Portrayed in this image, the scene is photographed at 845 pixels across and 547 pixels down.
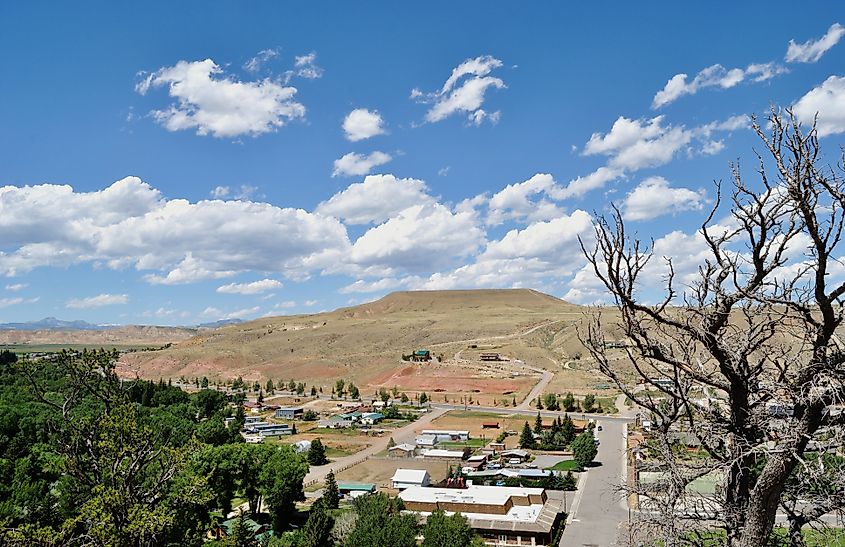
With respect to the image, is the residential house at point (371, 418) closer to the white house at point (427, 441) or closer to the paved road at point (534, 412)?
the paved road at point (534, 412)

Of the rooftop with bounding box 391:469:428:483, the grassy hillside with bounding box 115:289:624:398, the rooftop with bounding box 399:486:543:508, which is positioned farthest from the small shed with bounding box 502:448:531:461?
the grassy hillside with bounding box 115:289:624:398

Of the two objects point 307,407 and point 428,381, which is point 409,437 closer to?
point 307,407

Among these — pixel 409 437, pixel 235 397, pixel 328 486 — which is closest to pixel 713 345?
pixel 328 486

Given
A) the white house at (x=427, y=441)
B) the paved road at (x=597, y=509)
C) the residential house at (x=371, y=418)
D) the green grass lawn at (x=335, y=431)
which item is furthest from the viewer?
the residential house at (x=371, y=418)

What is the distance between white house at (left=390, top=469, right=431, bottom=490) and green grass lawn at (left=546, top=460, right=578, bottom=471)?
496 inches

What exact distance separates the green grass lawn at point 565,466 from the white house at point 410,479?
496 inches

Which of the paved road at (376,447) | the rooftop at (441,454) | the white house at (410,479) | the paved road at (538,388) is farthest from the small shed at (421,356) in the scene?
the white house at (410,479)

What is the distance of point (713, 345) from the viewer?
19.8 feet

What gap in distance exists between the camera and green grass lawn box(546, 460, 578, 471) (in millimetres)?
55269

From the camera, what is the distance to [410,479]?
162 feet

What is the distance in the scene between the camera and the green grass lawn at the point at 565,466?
181 ft

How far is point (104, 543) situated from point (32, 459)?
36688 mm

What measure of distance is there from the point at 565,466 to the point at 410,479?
51.6ft

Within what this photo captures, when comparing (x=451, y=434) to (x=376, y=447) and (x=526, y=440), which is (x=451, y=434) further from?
(x=526, y=440)
